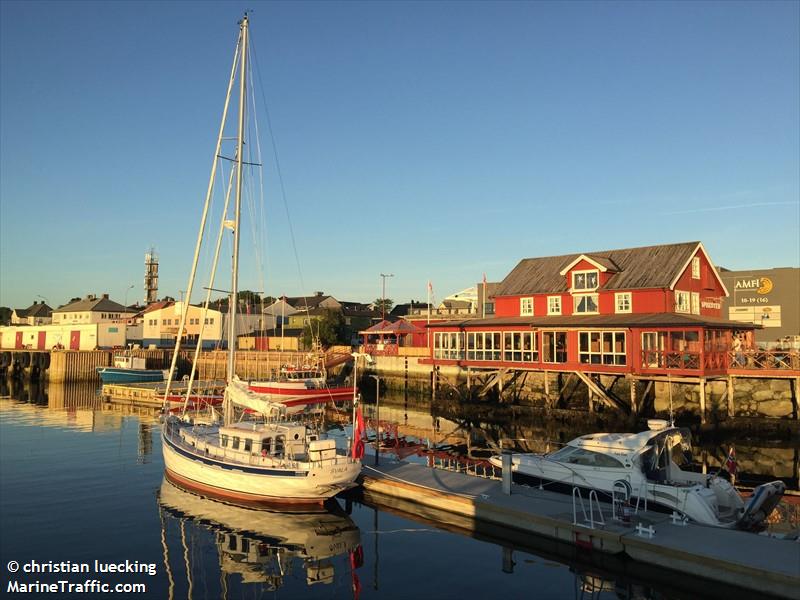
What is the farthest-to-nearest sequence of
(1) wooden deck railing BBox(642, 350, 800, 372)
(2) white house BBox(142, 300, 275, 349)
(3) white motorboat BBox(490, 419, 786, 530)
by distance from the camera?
(2) white house BBox(142, 300, 275, 349) < (1) wooden deck railing BBox(642, 350, 800, 372) < (3) white motorboat BBox(490, 419, 786, 530)

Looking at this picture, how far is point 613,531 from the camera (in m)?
16.9

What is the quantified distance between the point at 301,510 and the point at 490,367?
92.9ft

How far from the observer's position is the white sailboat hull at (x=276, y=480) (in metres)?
21.5

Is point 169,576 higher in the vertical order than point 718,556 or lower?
lower

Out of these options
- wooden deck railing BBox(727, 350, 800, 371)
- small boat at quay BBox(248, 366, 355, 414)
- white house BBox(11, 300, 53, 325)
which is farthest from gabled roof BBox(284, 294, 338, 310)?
wooden deck railing BBox(727, 350, 800, 371)

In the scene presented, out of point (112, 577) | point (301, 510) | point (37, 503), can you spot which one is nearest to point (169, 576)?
point (112, 577)

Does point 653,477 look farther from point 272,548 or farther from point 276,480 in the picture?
point 276,480

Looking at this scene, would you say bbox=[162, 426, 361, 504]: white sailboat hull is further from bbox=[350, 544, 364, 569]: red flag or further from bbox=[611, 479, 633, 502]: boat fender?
bbox=[611, 479, 633, 502]: boat fender

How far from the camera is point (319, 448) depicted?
21562mm

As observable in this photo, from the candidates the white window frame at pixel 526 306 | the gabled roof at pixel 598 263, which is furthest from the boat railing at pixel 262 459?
the white window frame at pixel 526 306

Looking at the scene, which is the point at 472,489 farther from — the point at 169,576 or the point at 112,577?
the point at 112,577

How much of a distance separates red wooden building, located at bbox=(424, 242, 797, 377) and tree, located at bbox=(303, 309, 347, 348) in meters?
32.6

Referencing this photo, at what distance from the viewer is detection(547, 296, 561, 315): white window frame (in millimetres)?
48094

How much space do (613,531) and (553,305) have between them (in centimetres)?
3264
